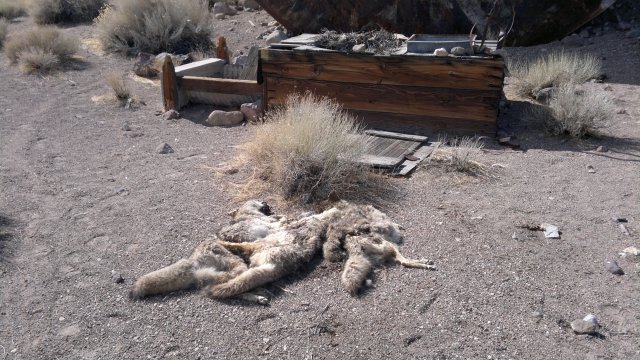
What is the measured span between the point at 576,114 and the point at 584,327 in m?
3.52

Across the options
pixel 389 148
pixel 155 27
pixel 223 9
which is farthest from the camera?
pixel 223 9

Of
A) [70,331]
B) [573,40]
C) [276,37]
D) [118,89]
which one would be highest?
[573,40]

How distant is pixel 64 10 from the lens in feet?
47.1

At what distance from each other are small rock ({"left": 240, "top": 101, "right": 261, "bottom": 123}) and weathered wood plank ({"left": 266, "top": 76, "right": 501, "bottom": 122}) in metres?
0.20

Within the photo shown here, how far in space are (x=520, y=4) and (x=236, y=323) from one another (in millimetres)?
8267

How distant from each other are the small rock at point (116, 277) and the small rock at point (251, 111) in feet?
11.2

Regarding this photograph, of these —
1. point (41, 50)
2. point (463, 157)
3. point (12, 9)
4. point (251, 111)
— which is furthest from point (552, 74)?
point (12, 9)

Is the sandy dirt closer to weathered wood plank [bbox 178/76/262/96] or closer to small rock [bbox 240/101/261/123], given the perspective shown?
small rock [bbox 240/101/261/123]

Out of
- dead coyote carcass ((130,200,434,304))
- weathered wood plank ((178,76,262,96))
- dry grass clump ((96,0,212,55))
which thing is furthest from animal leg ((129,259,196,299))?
dry grass clump ((96,0,212,55))

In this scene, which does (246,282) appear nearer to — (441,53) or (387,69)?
(387,69)

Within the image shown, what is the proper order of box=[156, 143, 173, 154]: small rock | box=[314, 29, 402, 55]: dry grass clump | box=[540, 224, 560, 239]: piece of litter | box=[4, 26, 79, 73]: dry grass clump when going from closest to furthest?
box=[540, 224, 560, 239]: piece of litter < box=[156, 143, 173, 154]: small rock < box=[314, 29, 402, 55]: dry grass clump < box=[4, 26, 79, 73]: dry grass clump

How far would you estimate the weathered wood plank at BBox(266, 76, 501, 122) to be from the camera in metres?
6.10

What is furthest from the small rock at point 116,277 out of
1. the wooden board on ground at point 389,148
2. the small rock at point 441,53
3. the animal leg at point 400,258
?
the small rock at point 441,53

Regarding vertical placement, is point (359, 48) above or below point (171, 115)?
above
